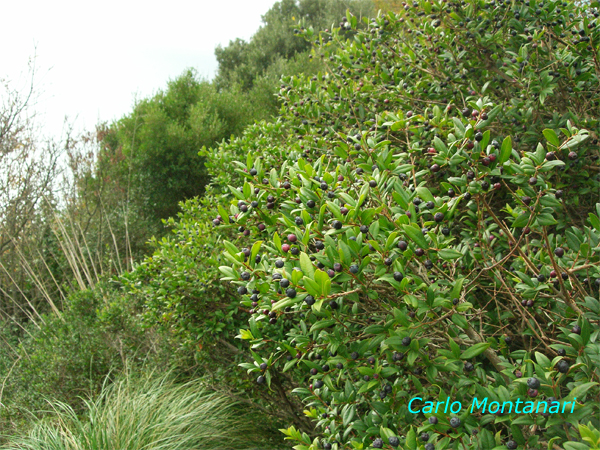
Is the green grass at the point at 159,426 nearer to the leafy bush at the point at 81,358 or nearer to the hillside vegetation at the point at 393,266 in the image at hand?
the hillside vegetation at the point at 393,266

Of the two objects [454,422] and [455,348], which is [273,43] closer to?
[455,348]

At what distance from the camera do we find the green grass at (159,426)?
2887 millimetres

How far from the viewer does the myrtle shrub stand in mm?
1413

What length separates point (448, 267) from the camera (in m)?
1.93

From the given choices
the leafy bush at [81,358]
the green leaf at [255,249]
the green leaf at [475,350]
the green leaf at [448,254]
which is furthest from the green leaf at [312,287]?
the leafy bush at [81,358]

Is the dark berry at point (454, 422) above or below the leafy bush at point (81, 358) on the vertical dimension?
below

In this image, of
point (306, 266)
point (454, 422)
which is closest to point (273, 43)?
point (306, 266)

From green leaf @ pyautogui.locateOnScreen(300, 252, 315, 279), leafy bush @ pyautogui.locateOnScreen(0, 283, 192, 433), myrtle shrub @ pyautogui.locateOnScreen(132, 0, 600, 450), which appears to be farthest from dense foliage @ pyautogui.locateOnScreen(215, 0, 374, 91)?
green leaf @ pyautogui.locateOnScreen(300, 252, 315, 279)

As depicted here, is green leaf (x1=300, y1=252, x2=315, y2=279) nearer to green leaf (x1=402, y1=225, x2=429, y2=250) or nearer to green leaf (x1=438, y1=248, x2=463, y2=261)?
green leaf (x1=402, y1=225, x2=429, y2=250)

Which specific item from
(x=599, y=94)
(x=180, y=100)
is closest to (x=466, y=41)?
(x=599, y=94)

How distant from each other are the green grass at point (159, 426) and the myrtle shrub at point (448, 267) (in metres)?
1.11

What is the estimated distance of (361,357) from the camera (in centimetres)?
172

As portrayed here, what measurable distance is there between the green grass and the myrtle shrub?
111 cm

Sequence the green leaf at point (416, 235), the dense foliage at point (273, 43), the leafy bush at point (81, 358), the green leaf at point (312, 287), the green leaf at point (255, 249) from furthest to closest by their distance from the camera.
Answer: the dense foliage at point (273, 43), the leafy bush at point (81, 358), the green leaf at point (255, 249), the green leaf at point (416, 235), the green leaf at point (312, 287)
